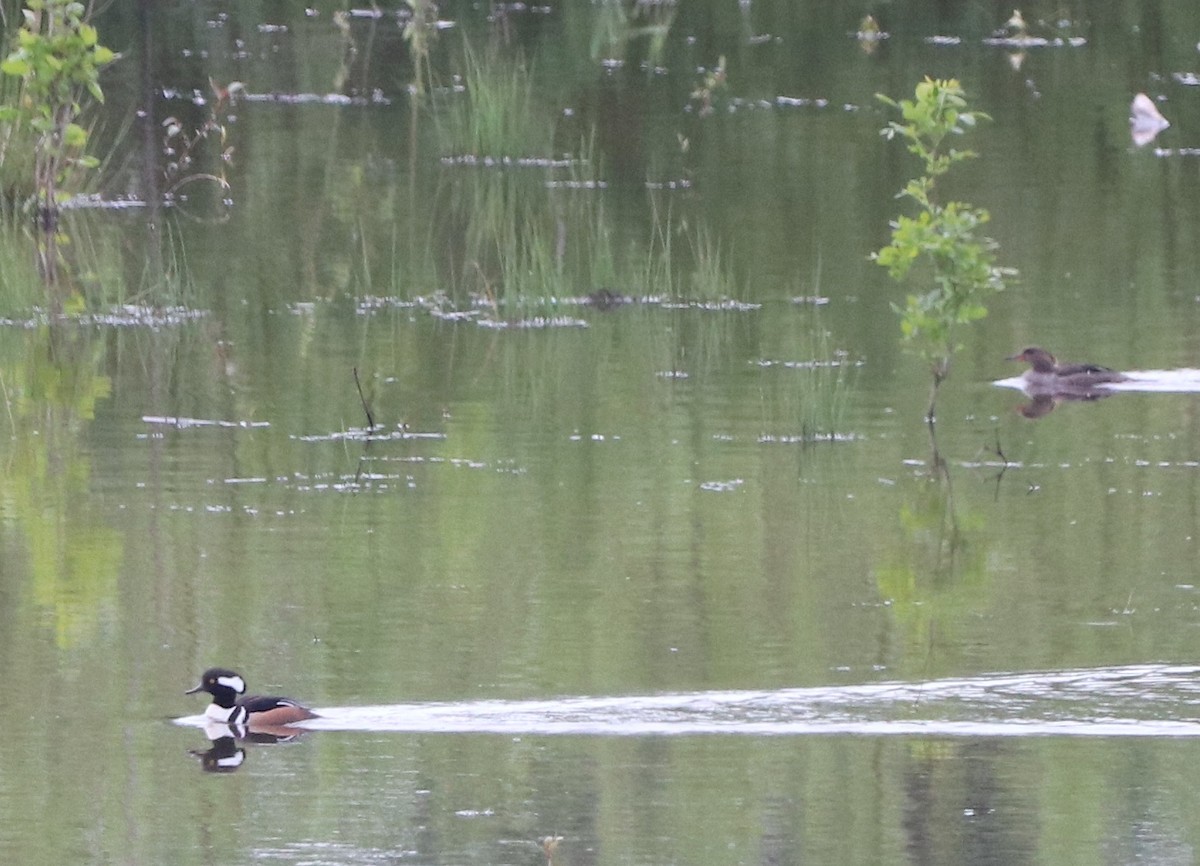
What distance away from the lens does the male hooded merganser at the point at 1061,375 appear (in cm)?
1294

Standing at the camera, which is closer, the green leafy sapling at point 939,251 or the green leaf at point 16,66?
the green leafy sapling at point 939,251

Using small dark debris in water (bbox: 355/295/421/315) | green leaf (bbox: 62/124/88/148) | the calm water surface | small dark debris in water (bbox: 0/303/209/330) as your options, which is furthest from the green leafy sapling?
green leaf (bbox: 62/124/88/148)

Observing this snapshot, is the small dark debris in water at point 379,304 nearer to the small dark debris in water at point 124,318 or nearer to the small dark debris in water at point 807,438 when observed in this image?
the small dark debris in water at point 124,318

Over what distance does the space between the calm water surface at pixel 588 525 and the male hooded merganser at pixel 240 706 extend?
0.25 feet

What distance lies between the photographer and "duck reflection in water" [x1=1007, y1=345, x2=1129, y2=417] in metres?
12.9

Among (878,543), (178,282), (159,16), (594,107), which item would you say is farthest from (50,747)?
(159,16)

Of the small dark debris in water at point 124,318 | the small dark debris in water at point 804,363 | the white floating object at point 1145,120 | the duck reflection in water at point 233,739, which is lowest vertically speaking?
the duck reflection in water at point 233,739

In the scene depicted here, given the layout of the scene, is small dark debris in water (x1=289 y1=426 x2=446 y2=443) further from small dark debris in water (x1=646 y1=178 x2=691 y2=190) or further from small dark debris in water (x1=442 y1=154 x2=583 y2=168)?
small dark debris in water (x1=442 y1=154 x2=583 y2=168)

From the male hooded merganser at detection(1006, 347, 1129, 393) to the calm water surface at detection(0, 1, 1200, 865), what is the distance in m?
0.14

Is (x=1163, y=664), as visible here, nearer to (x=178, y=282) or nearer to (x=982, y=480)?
(x=982, y=480)

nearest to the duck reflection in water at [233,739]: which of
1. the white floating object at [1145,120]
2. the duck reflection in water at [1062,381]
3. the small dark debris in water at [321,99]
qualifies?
the duck reflection in water at [1062,381]

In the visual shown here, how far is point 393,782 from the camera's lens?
7176 millimetres

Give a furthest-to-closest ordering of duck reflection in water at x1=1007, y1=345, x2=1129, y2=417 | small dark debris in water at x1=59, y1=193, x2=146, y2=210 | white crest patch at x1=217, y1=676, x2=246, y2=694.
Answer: small dark debris in water at x1=59, y1=193, x2=146, y2=210, duck reflection in water at x1=1007, y1=345, x2=1129, y2=417, white crest patch at x1=217, y1=676, x2=246, y2=694

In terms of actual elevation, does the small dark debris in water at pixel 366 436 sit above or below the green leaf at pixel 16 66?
below
